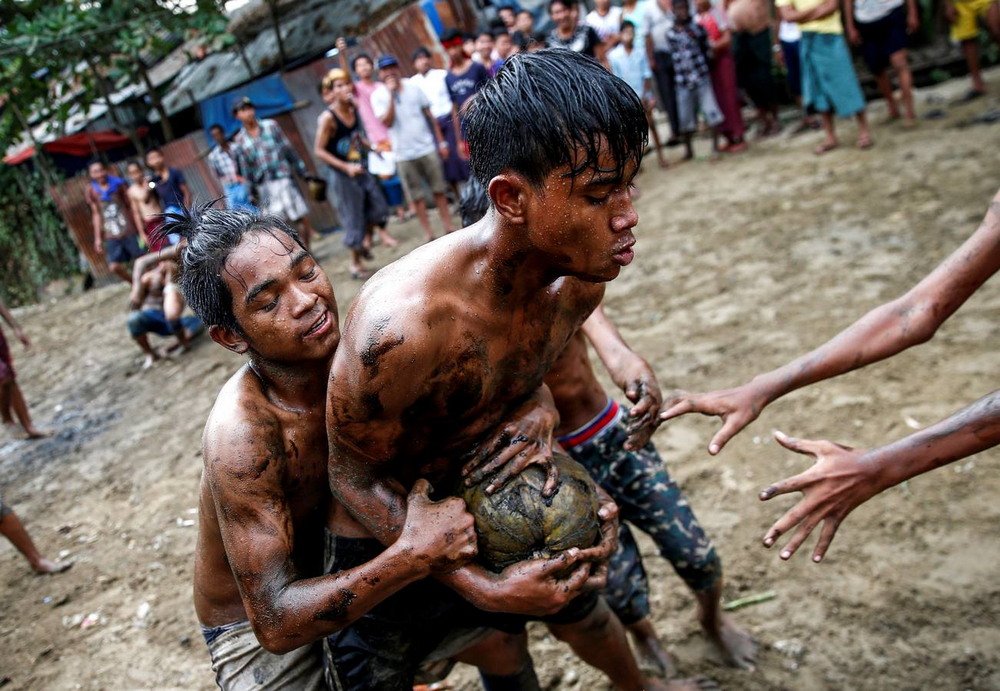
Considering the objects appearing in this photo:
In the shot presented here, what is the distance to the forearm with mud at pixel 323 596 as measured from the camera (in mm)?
1919

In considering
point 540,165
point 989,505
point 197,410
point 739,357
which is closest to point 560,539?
point 540,165

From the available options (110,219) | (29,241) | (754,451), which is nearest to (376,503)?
(754,451)

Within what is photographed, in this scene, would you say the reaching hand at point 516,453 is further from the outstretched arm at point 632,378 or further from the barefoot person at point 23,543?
the barefoot person at point 23,543

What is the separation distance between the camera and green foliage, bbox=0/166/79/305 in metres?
16.3

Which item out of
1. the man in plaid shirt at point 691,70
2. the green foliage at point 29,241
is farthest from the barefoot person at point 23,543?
the green foliage at point 29,241

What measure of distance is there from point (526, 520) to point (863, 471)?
0.97 m

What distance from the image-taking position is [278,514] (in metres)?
2.06

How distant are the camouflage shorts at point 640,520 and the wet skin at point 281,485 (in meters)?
1.00

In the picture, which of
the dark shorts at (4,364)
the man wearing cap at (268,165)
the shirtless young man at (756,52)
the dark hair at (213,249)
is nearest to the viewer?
the dark hair at (213,249)

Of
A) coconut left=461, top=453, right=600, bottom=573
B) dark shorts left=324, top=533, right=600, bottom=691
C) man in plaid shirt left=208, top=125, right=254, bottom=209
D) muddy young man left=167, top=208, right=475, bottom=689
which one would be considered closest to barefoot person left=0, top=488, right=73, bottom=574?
muddy young man left=167, top=208, right=475, bottom=689

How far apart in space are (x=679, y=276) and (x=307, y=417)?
4875 mm

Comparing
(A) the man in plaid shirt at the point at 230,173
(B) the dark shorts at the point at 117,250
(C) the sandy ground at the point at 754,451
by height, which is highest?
(A) the man in plaid shirt at the point at 230,173

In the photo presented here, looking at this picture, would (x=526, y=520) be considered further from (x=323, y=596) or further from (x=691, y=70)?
(x=691, y=70)

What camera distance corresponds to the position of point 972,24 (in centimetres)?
841
